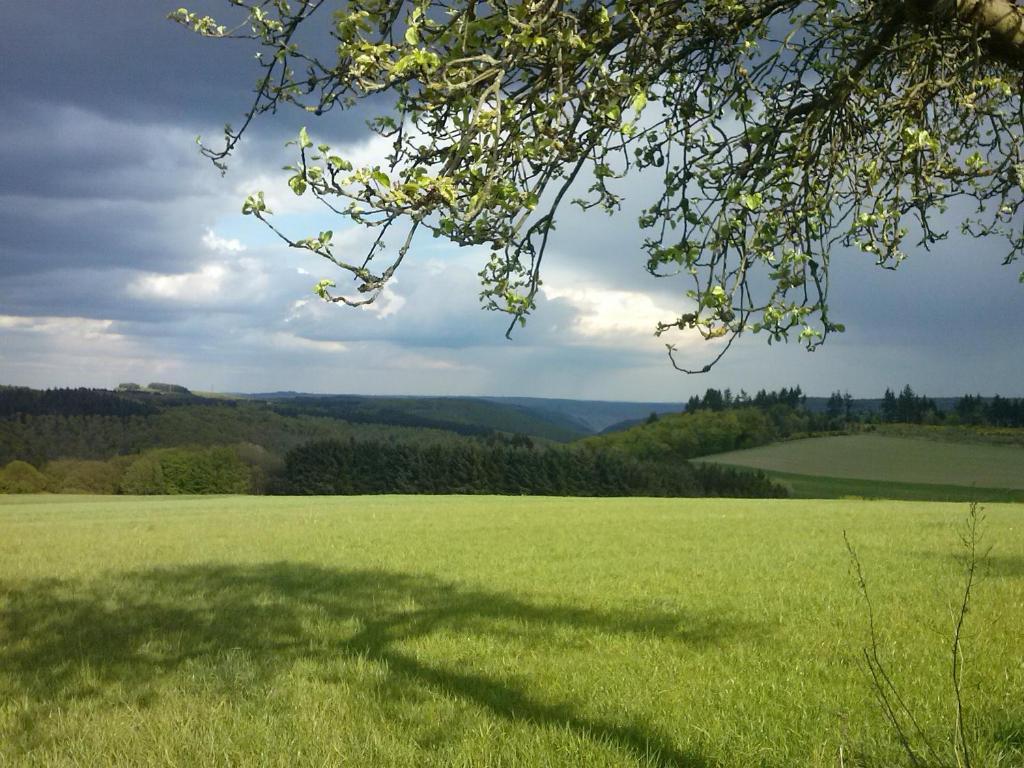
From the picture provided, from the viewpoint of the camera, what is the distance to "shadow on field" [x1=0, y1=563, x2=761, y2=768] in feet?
25.5

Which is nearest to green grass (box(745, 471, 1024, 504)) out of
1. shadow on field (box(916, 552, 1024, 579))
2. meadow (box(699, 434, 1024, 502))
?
meadow (box(699, 434, 1024, 502))

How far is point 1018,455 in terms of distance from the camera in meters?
81.7

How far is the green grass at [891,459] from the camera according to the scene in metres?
77.4

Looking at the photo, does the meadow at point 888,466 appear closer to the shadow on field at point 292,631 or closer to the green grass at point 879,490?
the green grass at point 879,490

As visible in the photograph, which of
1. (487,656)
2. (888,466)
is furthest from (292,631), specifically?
(888,466)

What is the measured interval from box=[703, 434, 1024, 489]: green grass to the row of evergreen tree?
12868 mm

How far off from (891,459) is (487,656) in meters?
86.8

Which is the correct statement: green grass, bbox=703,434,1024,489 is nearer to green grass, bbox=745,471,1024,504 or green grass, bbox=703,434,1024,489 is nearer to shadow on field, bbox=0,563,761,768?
green grass, bbox=745,471,1024,504

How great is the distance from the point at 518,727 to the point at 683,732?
138 centimetres

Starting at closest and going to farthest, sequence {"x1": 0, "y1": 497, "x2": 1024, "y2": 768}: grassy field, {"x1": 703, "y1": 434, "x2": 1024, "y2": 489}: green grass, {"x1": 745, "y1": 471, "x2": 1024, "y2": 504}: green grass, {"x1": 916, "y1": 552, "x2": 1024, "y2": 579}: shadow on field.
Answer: {"x1": 0, "y1": 497, "x2": 1024, "y2": 768}: grassy field → {"x1": 916, "y1": 552, "x2": 1024, "y2": 579}: shadow on field → {"x1": 745, "y1": 471, "x2": 1024, "y2": 504}: green grass → {"x1": 703, "y1": 434, "x2": 1024, "y2": 489}: green grass

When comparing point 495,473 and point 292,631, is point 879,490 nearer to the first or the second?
point 495,473

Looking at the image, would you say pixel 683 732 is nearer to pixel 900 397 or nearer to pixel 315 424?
pixel 900 397

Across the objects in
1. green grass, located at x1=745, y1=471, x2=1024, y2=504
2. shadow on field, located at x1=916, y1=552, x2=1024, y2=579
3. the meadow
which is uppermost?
shadow on field, located at x1=916, y1=552, x2=1024, y2=579

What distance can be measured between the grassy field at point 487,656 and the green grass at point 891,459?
65.8 metres
